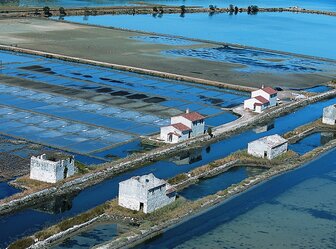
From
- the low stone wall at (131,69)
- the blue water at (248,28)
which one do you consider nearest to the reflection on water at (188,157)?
the low stone wall at (131,69)

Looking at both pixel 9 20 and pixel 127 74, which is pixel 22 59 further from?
pixel 9 20

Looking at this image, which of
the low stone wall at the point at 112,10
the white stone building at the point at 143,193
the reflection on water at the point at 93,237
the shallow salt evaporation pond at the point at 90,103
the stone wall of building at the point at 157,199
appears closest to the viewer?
the reflection on water at the point at 93,237

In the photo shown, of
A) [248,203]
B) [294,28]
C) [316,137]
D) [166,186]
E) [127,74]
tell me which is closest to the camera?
[166,186]

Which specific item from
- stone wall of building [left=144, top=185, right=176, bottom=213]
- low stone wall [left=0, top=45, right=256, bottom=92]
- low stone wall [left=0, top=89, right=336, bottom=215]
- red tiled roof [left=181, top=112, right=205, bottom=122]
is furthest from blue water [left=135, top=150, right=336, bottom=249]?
low stone wall [left=0, top=45, right=256, bottom=92]

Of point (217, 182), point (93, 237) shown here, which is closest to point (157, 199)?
point (93, 237)

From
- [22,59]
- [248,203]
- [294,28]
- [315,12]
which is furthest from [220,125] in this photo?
[315,12]

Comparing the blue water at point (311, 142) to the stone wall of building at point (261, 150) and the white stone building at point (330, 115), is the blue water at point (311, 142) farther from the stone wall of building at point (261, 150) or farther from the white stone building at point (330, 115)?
the stone wall of building at point (261, 150)

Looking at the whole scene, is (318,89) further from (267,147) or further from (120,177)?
(120,177)
